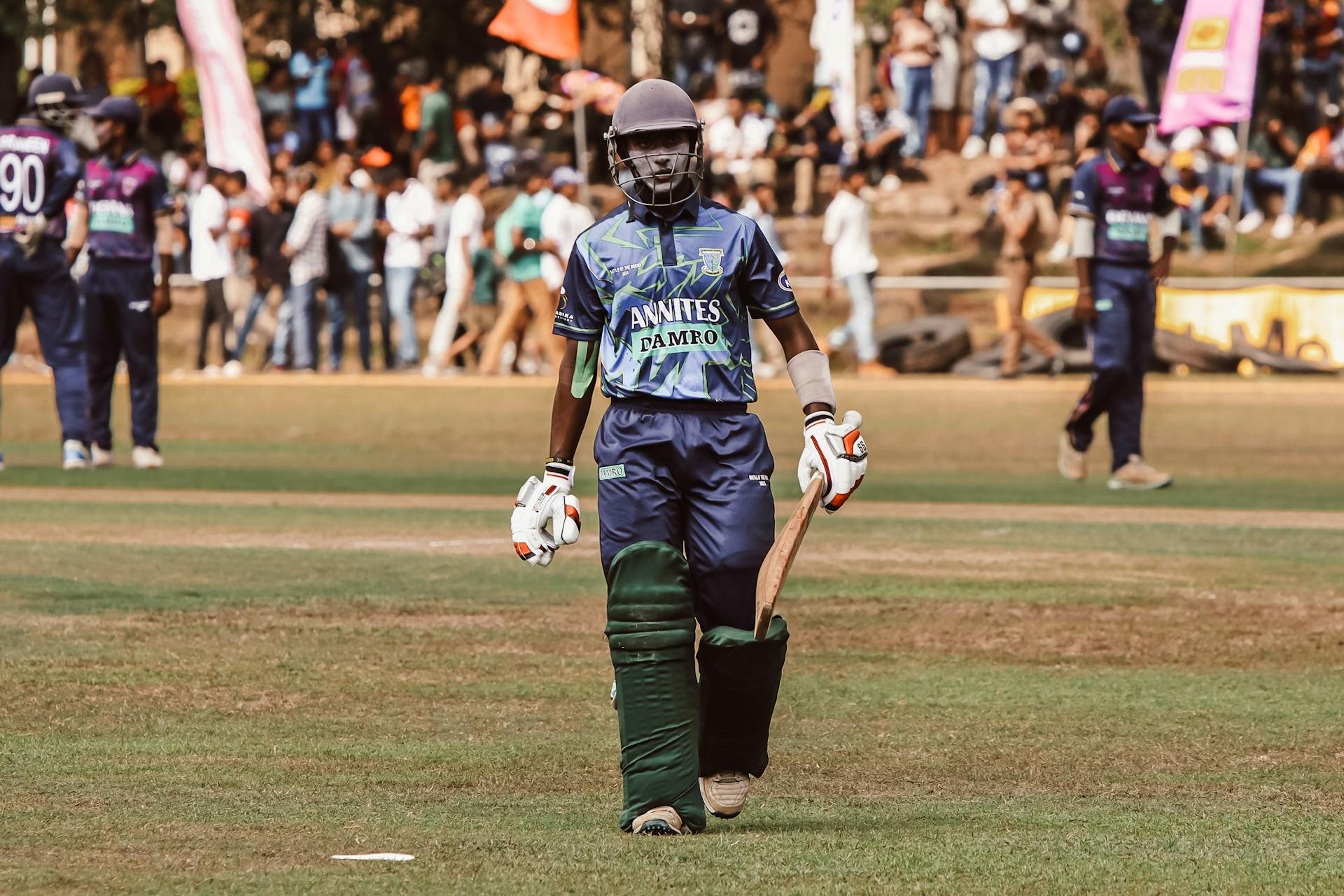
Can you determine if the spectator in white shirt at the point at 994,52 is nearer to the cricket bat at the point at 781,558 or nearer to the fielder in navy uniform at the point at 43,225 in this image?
the fielder in navy uniform at the point at 43,225

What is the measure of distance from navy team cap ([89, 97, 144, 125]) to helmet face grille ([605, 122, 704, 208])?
9.87 metres

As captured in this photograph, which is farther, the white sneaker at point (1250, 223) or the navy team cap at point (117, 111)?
the white sneaker at point (1250, 223)

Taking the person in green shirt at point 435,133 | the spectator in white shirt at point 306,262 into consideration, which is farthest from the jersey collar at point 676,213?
the person in green shirt at point 435,133

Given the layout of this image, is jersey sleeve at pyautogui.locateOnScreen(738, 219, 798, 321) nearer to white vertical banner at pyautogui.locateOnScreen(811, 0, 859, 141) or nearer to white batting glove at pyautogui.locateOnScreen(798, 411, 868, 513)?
white batting glove at pyautogui.locateOnScreen(798, 411, 868, 513)

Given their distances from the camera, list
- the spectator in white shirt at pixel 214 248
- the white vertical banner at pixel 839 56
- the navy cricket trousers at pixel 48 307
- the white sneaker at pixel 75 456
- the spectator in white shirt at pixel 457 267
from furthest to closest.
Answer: the white vertical banner at pixel 839 56 < the spectator in white shirt at pixel 457 267 < the spectator in white shirt at pixel 214 248 < the white sneaker at pixel 75 456 < the navy cricket trousers at pixel 48 307

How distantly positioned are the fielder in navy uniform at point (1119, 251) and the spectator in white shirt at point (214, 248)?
13.2m

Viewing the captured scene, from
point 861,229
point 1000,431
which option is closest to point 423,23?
point 861,229

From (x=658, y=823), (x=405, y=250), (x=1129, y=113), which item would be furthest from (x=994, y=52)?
(x=658, y=823)

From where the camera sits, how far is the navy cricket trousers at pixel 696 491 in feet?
19.2

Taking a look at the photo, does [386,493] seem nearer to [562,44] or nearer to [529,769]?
[529,769]

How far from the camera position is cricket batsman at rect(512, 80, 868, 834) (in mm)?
5832

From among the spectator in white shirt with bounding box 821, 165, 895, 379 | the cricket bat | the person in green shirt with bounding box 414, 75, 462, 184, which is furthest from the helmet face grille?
the person in green shirt with bounding box 414, 75, 462, 184

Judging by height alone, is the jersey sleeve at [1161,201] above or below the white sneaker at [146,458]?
above

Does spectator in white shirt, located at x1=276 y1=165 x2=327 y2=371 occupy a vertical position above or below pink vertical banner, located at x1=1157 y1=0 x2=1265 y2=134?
below
